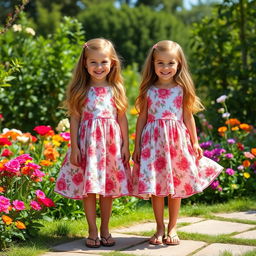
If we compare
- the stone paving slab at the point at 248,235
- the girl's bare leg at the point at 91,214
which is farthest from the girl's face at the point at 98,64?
the stone paving slab at the point at 248,235

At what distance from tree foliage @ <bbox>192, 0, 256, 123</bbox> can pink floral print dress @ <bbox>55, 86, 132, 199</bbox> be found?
2.82 m

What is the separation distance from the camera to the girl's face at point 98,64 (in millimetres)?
3580

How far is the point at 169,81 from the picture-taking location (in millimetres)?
3695


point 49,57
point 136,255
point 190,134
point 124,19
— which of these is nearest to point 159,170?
point 190,134

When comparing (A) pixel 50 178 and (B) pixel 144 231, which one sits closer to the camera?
(B) pixel 144 231

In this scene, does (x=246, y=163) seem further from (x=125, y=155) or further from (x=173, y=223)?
(x=125, y=155)

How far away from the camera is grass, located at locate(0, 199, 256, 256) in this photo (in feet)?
11.3

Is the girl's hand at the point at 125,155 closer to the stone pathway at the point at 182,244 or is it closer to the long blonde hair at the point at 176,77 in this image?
the long blonde hair at the point at 176,77

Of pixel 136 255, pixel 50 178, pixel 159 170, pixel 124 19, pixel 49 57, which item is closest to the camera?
pixel 136 255

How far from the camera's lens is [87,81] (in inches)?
146

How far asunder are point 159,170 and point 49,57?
364cm

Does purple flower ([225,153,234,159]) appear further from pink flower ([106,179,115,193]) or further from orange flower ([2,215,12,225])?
orange flower ([2,215,12,225])

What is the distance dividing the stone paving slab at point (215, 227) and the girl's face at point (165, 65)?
1077 millimetres

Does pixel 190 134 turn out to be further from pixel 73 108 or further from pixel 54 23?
pixel 54 23
